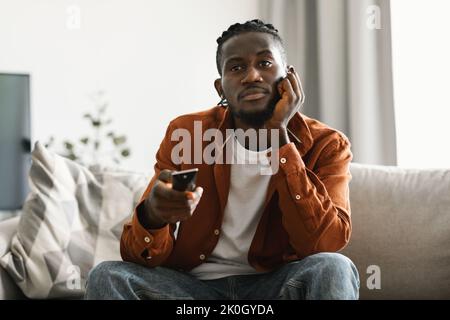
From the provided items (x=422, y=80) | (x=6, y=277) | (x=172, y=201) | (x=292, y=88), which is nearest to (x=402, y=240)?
(x=292, y=88)

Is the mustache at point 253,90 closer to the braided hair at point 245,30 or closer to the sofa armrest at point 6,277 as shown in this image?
the braided hair at point 245,30

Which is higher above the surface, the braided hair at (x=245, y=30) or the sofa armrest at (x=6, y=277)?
the braided hair at (x=245, y=30)

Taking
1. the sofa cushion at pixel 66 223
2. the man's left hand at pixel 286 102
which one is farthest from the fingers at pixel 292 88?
the sofa cushion at pixel 66 223

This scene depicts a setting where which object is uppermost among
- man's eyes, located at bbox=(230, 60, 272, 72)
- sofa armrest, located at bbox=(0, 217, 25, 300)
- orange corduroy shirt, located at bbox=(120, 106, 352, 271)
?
man's eyes, located at bbox=(230, 60, 272, 72)

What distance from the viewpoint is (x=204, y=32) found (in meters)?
3.00

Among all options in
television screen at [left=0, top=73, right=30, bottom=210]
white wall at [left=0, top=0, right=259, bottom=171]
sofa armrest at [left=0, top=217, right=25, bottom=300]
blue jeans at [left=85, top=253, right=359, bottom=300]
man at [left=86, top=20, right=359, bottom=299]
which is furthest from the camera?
white wall at [left=0, top=0, right=259, bottom=171]

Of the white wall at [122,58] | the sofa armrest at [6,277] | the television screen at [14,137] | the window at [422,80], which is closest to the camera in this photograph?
the sofa armrest at [6,277]

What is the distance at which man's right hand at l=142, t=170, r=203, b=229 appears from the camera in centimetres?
128

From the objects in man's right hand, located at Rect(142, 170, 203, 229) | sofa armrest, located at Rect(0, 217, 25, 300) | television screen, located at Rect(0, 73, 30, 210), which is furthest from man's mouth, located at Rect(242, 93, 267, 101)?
television screen, located at Rect(0, 73, 30, 210)

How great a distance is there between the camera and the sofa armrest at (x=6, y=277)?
5.97ft

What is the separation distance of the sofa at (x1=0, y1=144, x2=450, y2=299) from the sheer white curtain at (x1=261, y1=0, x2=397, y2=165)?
608 millimetres

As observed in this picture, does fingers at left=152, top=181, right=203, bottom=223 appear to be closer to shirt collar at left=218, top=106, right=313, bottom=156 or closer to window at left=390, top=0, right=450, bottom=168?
shirt collar at left=218, top=106, right=313, bottom=156

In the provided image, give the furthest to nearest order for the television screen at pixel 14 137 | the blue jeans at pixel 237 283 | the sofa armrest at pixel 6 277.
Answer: the television screen at pixel 14 137, the sofa armrest at pixel 6 277, the blue jeans at pixel 237 283

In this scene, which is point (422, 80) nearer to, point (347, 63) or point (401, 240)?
point (347, 63)
